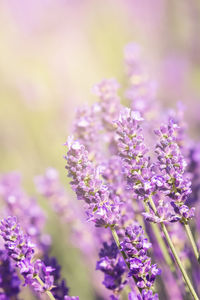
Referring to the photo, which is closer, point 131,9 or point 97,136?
point 97,136

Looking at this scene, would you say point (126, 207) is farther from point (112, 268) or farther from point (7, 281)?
point (7, 281)

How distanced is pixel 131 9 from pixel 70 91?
3.97 feet

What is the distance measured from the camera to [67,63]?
8.48 ft

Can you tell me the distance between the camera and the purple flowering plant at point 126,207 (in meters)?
0.58

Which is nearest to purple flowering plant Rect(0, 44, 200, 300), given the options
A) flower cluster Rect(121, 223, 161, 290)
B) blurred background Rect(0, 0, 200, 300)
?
flower cluster Rect(121, 223, 161, 290)

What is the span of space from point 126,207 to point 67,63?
197cm

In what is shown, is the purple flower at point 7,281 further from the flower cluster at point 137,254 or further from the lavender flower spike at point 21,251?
the flower cluster at point 137,254

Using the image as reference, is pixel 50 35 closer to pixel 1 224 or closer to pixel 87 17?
pixel 87 17

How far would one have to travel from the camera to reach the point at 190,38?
231 cm

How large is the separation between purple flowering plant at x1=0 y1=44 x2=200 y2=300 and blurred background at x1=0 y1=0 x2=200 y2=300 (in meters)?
0.44

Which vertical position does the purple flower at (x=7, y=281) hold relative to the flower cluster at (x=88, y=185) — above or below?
below

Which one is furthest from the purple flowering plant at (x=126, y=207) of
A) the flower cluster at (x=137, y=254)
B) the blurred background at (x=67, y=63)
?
the blurred background at (x=67, y=63)

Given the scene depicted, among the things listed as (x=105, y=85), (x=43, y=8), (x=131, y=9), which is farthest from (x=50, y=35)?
(x=105, y=85)

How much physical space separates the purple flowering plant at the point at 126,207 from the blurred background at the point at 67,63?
0.44 m
